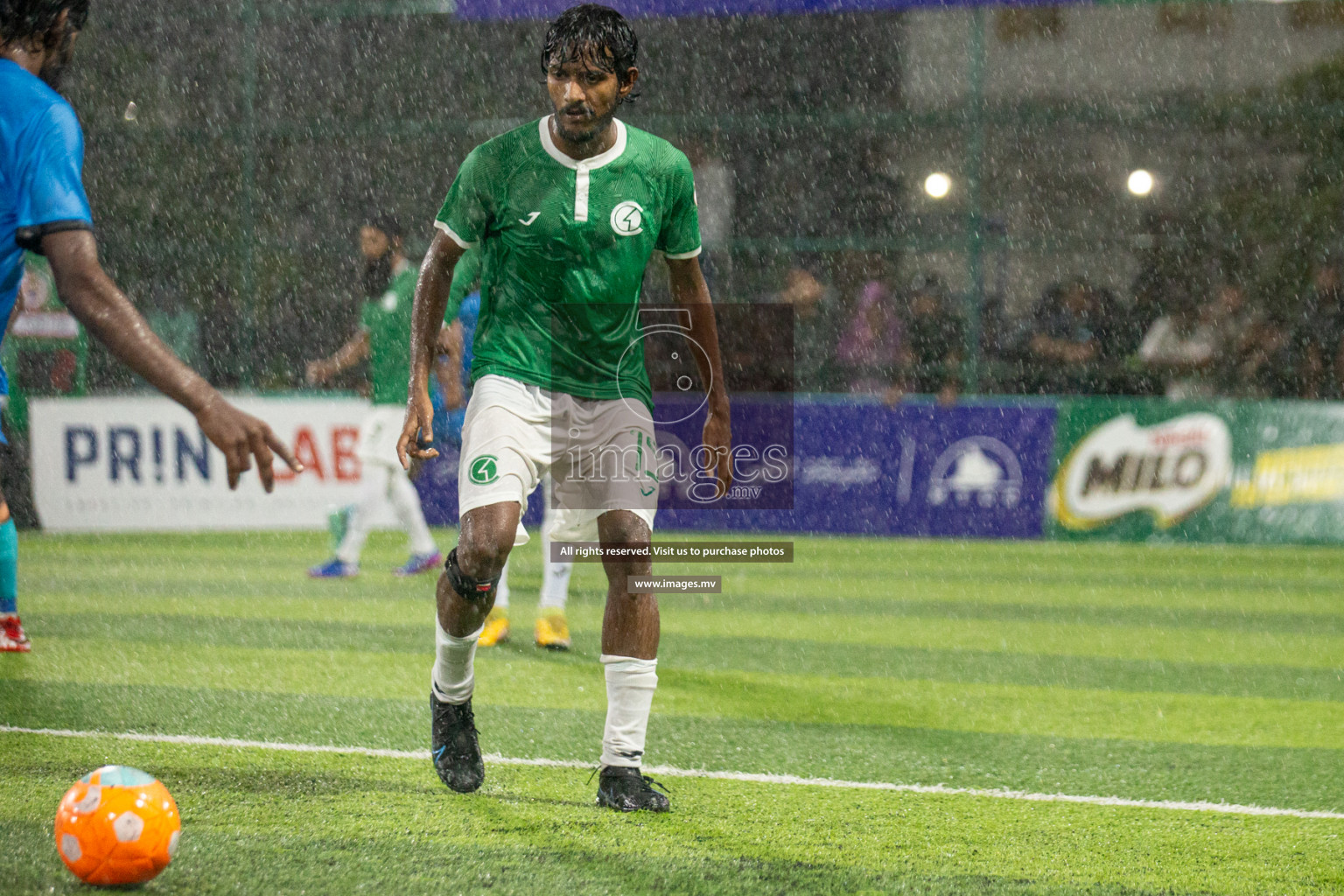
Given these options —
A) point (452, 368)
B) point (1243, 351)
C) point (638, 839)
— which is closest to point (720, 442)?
point (638, 839)

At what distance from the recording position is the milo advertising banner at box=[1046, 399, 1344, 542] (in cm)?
1262

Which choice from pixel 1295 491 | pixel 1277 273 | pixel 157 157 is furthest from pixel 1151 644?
pixel 157 157

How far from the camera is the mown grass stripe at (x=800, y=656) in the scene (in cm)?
664

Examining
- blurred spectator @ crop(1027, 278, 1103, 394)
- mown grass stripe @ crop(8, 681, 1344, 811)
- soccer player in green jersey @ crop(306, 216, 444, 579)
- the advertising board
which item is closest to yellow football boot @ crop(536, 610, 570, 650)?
mown grass stripe @ crop(8, 681, 1344, 811)

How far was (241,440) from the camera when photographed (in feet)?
8.43


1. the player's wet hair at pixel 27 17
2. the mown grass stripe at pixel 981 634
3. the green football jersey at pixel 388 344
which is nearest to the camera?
the player's wet hair at pixel 27 17

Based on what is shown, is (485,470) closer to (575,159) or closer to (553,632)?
(575,159)

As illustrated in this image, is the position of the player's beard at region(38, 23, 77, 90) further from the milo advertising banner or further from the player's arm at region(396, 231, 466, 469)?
the milo advertising banner

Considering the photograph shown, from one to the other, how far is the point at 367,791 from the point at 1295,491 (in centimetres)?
1077

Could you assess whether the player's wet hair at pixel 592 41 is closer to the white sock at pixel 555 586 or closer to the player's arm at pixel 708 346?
the player's arm at pixel 708 346

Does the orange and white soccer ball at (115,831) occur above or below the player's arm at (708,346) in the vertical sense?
below

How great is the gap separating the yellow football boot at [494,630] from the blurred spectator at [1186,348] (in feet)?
27.9

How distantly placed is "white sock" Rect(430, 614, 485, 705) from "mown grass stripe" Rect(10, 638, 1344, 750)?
1.43m

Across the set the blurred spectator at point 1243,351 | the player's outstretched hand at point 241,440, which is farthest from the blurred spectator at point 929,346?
the player's outstretched hand at point 241,440
